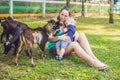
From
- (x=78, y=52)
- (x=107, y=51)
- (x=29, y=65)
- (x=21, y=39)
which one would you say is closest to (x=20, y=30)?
(x=21, y=39)

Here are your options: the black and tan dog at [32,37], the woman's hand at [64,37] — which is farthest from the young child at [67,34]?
the black and tan dog at [32,37]

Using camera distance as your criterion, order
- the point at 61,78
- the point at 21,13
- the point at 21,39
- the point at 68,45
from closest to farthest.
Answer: the point at 61,78 < the point at 21,39 < the point at 68,45 < the point at 21,13

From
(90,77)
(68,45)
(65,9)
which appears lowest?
(90,77)

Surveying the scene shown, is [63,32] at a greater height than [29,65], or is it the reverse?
[63,32]

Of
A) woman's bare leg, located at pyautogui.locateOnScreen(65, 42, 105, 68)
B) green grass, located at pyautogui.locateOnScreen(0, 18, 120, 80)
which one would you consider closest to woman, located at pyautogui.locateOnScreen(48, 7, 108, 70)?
woman's bare leg, located at pyautogui.locateOnScreen(65, 42, 105, 68)

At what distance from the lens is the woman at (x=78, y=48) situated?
6.82 meters

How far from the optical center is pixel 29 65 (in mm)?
6770

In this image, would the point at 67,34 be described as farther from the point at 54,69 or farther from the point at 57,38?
the point at 54,69

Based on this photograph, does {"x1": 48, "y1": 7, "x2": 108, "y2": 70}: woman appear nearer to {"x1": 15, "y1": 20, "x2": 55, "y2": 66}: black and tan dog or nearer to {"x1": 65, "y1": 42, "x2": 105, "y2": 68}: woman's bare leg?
{"x1": 65, "y1": 42, "x2": 105, "y2": 68}: woman's bare leg

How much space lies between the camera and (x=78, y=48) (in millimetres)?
6980

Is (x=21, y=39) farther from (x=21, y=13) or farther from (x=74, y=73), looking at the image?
(x=21, y=13)

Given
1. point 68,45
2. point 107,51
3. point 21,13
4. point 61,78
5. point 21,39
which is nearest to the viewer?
point 61,78

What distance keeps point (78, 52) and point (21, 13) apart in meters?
14.3

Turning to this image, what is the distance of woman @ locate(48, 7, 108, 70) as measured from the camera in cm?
682
